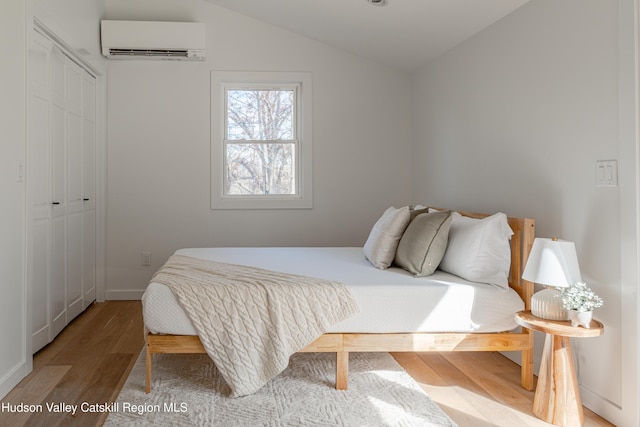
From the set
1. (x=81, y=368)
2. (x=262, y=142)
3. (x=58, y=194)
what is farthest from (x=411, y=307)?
(x=262, y=142)

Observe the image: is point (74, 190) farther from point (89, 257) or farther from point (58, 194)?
point (89, 257)

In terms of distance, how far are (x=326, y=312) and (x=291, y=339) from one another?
0.71 feet

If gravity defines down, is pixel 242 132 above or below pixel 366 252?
above

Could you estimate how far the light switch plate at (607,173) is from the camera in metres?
2.11

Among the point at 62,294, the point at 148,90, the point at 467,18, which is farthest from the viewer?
the point at 148,90

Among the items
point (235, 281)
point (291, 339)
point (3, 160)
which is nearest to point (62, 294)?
point (3, 160)

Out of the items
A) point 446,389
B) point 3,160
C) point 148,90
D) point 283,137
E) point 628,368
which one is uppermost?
point 148,90

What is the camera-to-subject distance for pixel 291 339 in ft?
7.57

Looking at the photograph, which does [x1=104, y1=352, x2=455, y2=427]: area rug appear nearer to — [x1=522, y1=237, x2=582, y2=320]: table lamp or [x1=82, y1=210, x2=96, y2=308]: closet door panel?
[x1=522, y1=237, x2=582, y2=320]: table lamp

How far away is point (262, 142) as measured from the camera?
4.65m

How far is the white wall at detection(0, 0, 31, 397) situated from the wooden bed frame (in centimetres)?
75

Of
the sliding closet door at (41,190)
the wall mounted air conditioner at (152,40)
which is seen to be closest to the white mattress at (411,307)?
the sliding closet door at (41,190)

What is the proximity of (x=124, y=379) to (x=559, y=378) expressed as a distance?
2.17 metres

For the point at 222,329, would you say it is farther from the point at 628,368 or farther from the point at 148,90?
the point at 148,90
